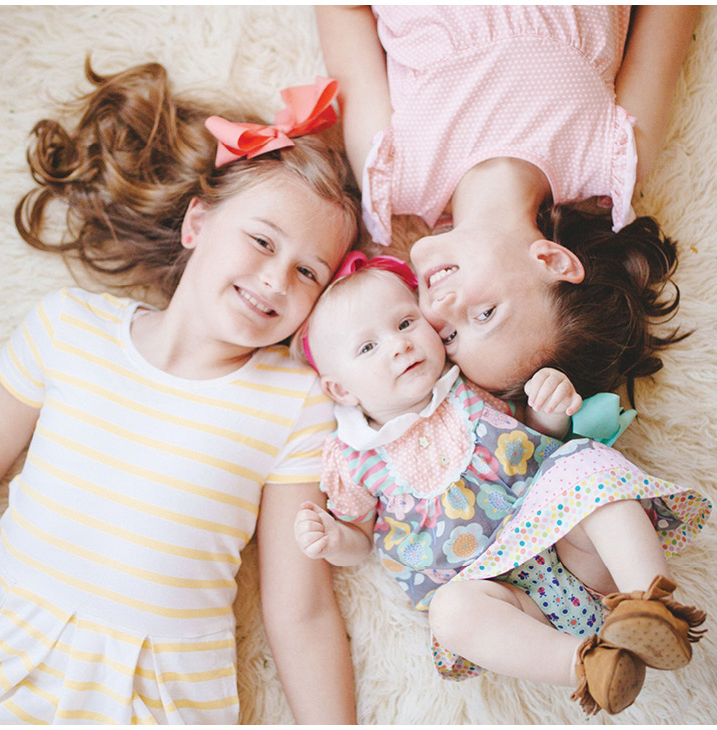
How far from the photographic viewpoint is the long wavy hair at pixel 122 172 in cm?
141

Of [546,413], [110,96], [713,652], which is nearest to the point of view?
[546,413]

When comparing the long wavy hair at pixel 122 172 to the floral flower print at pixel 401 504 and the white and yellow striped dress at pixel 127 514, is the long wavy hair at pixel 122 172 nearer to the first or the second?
the white and yellow striped dress at pixel 127 514

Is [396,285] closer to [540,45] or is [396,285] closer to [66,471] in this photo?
[540,45]

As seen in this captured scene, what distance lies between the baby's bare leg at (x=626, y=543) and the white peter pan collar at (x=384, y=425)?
1.09ft

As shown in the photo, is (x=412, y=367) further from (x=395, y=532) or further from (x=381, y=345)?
(x=395, y=532)

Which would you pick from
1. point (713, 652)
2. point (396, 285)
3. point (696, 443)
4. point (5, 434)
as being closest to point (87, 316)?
point (5, 434)

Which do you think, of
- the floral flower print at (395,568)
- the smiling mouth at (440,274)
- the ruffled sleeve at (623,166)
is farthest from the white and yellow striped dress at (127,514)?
the ruffled sleeve at (623,166)

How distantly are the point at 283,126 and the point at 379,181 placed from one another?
22cm

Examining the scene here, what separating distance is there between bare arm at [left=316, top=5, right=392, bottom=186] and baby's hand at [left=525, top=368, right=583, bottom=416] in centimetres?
58

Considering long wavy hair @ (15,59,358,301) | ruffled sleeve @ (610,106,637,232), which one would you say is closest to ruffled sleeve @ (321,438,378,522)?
long wavy hair @ (15,59,358,301)

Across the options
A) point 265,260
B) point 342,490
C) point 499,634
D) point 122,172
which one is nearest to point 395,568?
point 342,490

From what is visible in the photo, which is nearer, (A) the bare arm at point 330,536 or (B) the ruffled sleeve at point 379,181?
(A) the bare arm at point 330,536

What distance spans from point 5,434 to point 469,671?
1038mm

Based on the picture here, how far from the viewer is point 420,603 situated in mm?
1283
